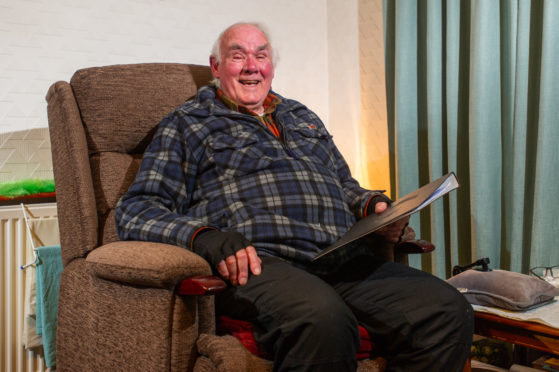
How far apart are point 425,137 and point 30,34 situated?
175cm

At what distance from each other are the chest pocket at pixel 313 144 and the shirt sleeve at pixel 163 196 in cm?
34

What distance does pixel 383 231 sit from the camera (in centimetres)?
142

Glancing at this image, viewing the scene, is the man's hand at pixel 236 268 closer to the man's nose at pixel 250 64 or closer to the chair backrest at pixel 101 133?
the chair backrest at pixel 101 133

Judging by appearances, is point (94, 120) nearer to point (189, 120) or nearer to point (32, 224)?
point (189, 120)

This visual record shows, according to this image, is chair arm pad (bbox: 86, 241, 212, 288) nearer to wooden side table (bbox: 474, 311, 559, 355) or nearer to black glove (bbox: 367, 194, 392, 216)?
black glove (bbox: 367, 194, 392, 216)

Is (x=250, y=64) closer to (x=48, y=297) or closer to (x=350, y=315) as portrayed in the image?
(x=350, y=315)

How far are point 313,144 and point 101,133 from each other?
2.12 ft

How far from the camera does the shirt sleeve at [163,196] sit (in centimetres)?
116

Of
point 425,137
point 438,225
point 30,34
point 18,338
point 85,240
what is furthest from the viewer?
point 425,137

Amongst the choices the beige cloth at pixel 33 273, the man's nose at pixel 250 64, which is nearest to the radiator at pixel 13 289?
the beige cloth at pixel 33 273

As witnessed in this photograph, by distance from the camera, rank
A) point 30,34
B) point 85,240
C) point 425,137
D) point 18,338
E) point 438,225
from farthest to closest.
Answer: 1. point 425,137
2. point 438,225
3. point 30,34
4. point 18,338
5. point 85,240

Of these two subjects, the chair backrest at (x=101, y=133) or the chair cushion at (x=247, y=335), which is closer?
the chair cushion at (x=247, y=335)

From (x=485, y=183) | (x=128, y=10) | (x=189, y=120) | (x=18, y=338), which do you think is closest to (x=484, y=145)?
(x=485, y=183)

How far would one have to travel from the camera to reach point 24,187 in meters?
1.93
